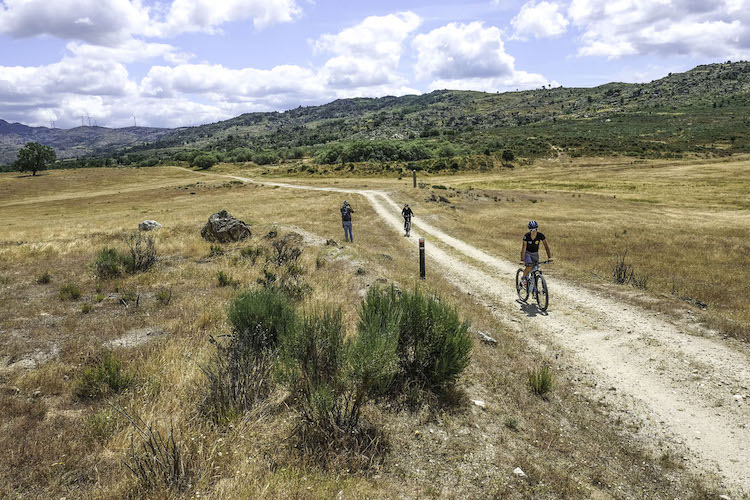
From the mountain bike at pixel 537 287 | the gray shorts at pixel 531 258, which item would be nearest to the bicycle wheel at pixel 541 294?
the mountain bike at pixel 537 287

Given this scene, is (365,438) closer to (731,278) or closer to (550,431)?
(550,431)

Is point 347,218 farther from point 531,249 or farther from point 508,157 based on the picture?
point 508,157

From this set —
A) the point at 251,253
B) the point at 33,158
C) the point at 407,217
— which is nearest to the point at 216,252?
the point at 251,253

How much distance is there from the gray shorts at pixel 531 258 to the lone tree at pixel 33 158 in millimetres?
127347

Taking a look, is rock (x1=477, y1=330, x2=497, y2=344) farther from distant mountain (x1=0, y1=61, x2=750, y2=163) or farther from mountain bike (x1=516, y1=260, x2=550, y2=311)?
distant mountain (x1=0, y1=61, x2=750, y2=163)

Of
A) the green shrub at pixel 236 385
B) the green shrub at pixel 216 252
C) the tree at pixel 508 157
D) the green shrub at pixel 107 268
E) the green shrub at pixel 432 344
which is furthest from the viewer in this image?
the tree at pixel 508 157

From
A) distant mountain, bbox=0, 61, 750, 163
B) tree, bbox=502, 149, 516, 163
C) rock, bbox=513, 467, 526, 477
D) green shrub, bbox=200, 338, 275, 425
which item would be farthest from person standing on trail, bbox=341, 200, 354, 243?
distant mountain, bbox=0, 61, 750, 163

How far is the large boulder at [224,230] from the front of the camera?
20062 mm

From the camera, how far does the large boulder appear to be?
2006 centimetres

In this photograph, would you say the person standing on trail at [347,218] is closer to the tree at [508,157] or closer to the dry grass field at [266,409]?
the dry grass field at [266,409]

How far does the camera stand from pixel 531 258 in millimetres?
11820

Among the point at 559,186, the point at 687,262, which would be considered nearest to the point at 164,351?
the point at 687,262

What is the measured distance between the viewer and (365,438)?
16.2 ft

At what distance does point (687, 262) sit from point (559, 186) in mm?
40240
